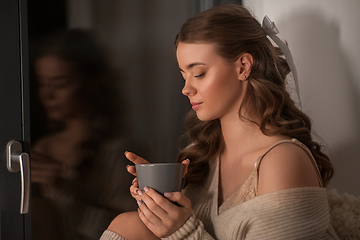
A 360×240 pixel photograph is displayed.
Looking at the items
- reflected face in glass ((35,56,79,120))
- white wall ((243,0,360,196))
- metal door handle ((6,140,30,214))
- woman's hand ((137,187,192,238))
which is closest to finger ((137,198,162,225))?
woman's hand ((137,187,192,238))

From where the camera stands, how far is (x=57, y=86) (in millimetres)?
1102

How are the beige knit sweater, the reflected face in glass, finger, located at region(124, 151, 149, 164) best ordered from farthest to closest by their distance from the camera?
the reflected face in glass → finger, located at region(124, 151, 149, 164) → the beige knit sweater

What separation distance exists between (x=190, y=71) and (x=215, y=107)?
0.13 m

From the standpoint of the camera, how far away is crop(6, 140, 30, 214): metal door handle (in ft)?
3.12

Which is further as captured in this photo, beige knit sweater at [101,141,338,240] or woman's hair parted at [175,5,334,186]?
woman's hair parted at [175,5,334,186]

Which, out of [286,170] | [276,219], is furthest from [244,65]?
[276,219]

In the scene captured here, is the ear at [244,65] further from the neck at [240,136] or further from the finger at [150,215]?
the finger at [150,215]

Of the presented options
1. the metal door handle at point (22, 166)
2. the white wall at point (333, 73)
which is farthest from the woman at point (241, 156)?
the metal door handle at point (22, 166)

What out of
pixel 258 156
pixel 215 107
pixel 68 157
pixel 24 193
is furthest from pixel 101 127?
pixel 258 156

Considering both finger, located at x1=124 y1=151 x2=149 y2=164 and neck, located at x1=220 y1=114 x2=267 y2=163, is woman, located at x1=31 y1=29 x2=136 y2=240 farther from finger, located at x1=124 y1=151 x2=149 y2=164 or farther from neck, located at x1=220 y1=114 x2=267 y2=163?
neck, located at x1=220 y1=114 x2=267 y2=163

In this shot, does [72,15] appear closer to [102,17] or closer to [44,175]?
[102,17]

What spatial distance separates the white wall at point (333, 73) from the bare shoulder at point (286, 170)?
365 millimetres

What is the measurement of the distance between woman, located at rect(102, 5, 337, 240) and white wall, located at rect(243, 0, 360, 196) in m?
0.15

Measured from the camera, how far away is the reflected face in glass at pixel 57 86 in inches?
41.8
